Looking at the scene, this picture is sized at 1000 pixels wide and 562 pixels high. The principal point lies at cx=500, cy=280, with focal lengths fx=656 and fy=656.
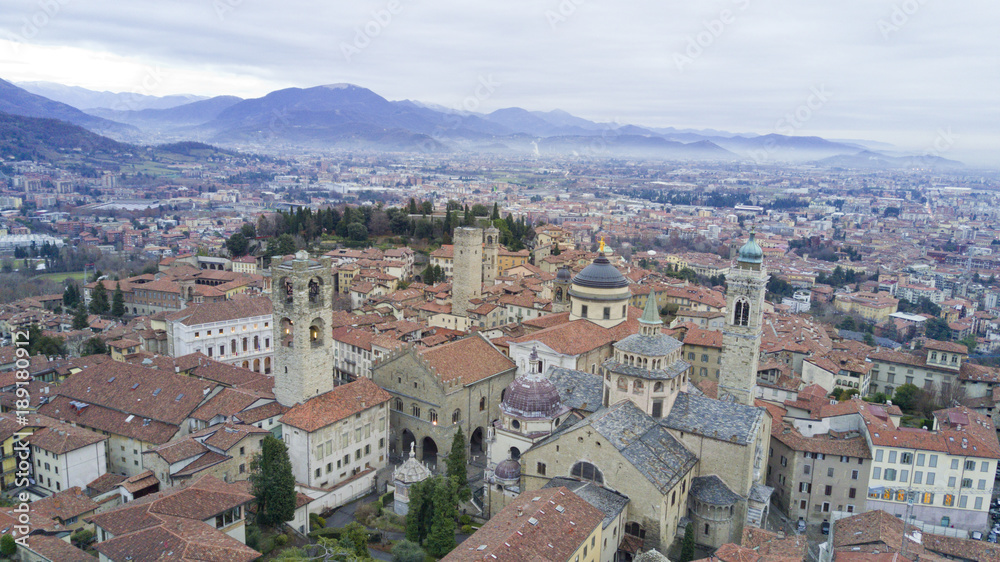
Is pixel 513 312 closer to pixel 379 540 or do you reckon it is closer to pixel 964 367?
pixel 379 540

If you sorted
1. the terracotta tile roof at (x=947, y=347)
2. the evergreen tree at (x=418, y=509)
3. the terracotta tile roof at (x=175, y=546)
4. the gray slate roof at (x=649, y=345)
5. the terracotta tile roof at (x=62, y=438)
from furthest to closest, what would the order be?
the terracotta tile roof at (x=947, y=347) < the gray slate roof at (x=649, y=345) < the terracotta tile roof at (x=62, y=438) < the evergreen tree at (x=418, y=509) < the terracotta tile roof at (x=175, y=546)

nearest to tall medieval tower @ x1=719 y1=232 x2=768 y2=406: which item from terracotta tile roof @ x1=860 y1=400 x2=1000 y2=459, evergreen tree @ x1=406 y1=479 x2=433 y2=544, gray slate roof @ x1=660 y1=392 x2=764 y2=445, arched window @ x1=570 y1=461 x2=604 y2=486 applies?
gray slate roof @ x1=660 y1=392 x2=764 y2=445

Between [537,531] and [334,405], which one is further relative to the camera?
[334,405]

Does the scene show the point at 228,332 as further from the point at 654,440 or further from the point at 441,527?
the point at 654,440

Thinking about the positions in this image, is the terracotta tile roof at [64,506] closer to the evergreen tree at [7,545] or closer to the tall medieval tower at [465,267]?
the evergreen tree at [7,545]

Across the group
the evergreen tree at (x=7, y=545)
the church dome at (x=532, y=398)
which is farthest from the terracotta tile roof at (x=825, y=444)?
the evergreen tree at (x=7, y=545)

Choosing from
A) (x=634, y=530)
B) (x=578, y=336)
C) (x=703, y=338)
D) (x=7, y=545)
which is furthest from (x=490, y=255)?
(x=7, y=545)

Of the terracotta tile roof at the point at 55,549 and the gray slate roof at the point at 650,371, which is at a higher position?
the gray slate roof at the point at 650,371

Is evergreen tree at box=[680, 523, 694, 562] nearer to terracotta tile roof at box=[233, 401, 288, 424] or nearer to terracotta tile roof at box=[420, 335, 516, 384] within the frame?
terracotta tile roof at box=[420, 335, 516, 384]
